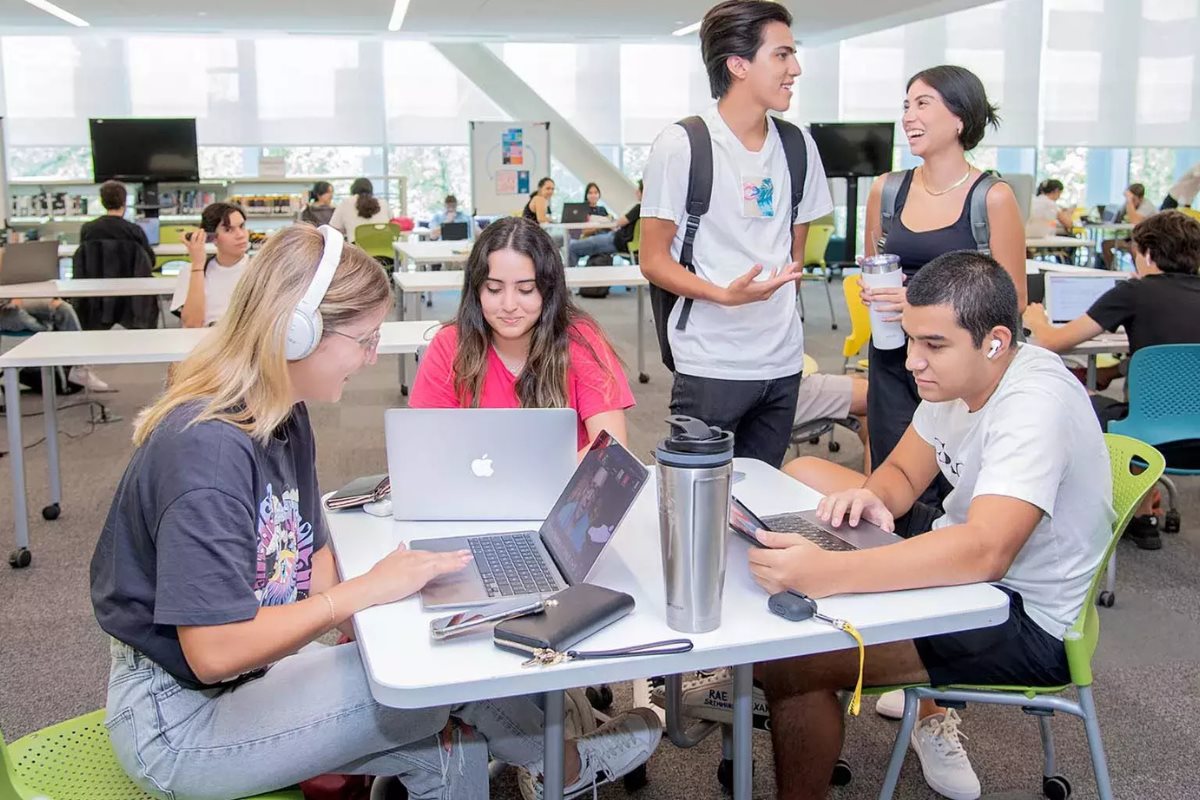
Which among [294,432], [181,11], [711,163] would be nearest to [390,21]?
[181,11]

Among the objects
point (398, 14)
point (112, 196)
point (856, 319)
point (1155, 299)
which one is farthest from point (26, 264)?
point (1155, 299)

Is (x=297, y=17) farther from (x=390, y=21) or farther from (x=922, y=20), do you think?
(x=922, y=20)

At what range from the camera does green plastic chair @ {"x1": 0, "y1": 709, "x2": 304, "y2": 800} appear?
1.39 metres

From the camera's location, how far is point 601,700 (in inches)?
93.7

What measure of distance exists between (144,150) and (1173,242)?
9373 mm

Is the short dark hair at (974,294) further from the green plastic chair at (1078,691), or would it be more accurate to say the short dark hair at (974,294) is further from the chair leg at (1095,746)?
the chair leg at (1095,746)

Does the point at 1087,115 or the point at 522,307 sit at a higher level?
the point at 1087,115

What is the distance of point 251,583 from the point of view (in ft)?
4.29

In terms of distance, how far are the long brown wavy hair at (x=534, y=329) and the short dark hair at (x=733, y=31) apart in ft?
1.82

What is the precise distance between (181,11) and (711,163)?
910cm

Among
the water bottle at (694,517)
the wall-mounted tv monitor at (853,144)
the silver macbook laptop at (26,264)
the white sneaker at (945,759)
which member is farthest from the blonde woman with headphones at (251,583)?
the wall-mounted tv monitor at (853,144)

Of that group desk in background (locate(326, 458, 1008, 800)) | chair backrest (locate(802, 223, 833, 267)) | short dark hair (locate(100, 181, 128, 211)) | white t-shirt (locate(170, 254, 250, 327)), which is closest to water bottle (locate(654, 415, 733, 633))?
desk in background (locate(326, 458, 1008, 800))

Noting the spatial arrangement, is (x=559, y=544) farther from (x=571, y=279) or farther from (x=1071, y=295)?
(x=571, y=279)

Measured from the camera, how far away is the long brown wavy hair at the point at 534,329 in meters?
2.13
